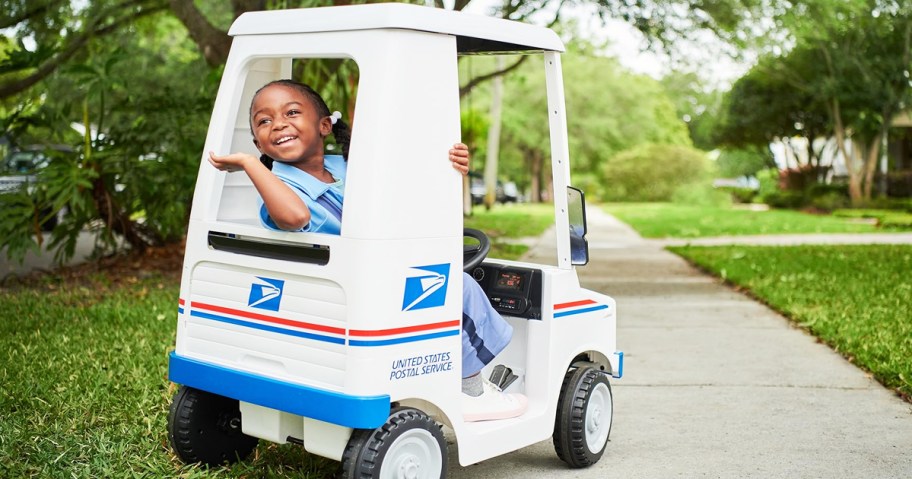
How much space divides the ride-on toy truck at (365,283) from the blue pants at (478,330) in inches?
7.2

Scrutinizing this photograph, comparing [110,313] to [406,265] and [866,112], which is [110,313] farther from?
[866,112]

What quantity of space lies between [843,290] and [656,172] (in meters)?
33.0

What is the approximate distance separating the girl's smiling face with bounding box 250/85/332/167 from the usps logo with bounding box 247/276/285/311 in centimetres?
48

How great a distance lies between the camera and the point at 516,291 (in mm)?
4395

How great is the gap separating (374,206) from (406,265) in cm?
24

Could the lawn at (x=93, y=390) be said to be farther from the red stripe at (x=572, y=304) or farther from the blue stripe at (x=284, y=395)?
the red stripe at (x=572, y=304)

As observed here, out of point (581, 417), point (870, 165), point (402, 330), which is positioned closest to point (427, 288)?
point (402, 330)

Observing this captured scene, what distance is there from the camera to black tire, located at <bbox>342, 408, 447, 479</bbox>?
351 centimetres

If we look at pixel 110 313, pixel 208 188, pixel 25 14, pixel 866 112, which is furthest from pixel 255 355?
pixel 866 112

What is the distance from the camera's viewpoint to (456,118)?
3775mm

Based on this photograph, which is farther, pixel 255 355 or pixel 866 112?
pixel 866 112

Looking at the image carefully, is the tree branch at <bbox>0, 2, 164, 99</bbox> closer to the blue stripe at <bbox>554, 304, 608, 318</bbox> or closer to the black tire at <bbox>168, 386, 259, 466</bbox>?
the black tire at <bbox>168, 386, 259, 466</bbox>

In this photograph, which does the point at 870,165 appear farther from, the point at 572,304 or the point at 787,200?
the point at 572,304

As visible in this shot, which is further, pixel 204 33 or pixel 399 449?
pixel 204 33
